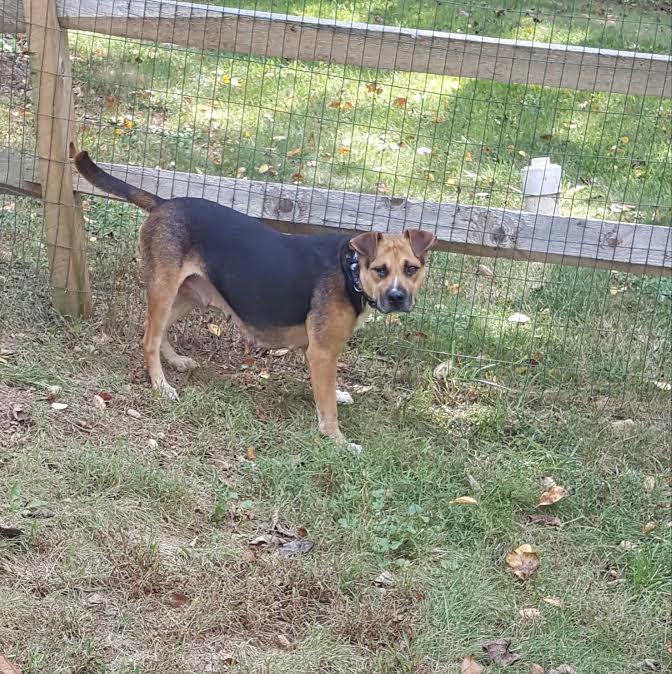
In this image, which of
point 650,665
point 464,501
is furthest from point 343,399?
point 650,665

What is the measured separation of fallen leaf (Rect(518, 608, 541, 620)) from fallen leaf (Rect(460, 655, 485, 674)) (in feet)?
1.26

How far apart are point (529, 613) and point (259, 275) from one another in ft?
7.85

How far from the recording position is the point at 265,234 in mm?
5664

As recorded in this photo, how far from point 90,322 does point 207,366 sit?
32.0 inches

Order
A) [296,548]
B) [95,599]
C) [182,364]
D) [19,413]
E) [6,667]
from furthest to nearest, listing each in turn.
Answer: [182,364] < [19,413] < [296,548] < [95,599] < [6,667]

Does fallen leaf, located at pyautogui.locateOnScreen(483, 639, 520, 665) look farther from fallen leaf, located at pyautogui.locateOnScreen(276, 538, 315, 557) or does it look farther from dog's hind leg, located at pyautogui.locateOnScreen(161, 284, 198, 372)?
dog's hind leg, located at pyautogui.locateOnScreen(161, 284, 198, 372)

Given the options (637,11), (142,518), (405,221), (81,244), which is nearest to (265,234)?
(405,221)

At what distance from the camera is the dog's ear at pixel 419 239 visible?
Result: 17.3 feet

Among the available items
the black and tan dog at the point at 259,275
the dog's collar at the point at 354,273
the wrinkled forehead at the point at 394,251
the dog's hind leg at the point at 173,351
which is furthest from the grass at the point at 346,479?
the wrinkled forehead at the point at 394,251

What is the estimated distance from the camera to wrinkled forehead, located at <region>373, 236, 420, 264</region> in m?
5.21

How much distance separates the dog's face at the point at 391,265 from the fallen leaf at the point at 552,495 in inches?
47.9

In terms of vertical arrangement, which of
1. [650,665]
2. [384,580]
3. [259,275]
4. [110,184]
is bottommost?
[650,665]

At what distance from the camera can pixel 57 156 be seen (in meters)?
5.87

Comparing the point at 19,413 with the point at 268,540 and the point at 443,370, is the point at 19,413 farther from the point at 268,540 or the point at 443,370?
the point at 443,370
